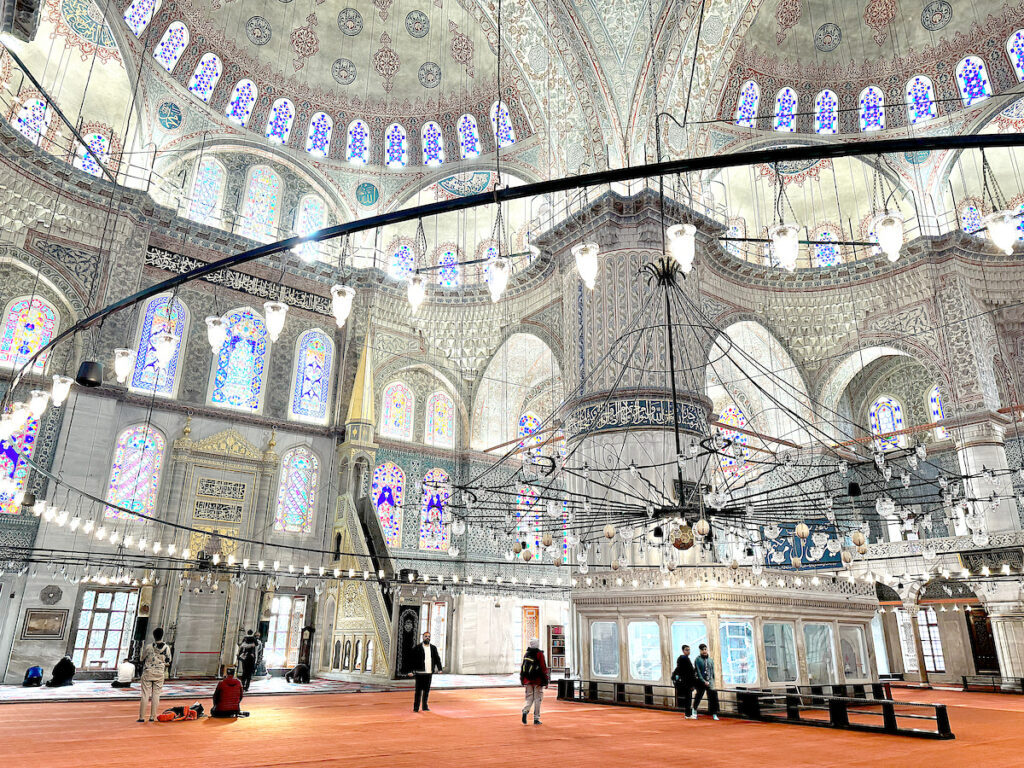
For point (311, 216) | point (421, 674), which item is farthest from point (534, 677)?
point (311, 216)

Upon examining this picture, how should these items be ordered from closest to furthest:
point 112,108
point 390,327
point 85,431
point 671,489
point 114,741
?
point 114,741
point 671,489
point 85,431
point 112,108
point 390,327

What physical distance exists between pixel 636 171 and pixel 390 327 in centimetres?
1530

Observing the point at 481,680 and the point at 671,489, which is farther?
the point at 481,680

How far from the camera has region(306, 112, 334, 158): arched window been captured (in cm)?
1848

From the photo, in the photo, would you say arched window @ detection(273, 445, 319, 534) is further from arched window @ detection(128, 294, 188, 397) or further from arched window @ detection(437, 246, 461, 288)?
arched window @ detection(437, 246, 461, 288)

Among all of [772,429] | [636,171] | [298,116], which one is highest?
[298,116]

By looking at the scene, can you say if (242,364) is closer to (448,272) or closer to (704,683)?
(448,272)

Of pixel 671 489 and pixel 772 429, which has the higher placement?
pixel 772 429

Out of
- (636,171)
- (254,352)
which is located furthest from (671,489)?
(254,352)

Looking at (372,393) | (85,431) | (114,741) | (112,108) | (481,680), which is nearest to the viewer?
(114,741)

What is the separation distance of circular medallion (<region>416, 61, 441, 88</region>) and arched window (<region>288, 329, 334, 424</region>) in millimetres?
7471

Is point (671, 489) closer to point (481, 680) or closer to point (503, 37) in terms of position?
point (481, 680)

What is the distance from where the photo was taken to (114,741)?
586 centimetres

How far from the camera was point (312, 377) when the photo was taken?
56.0 feet
